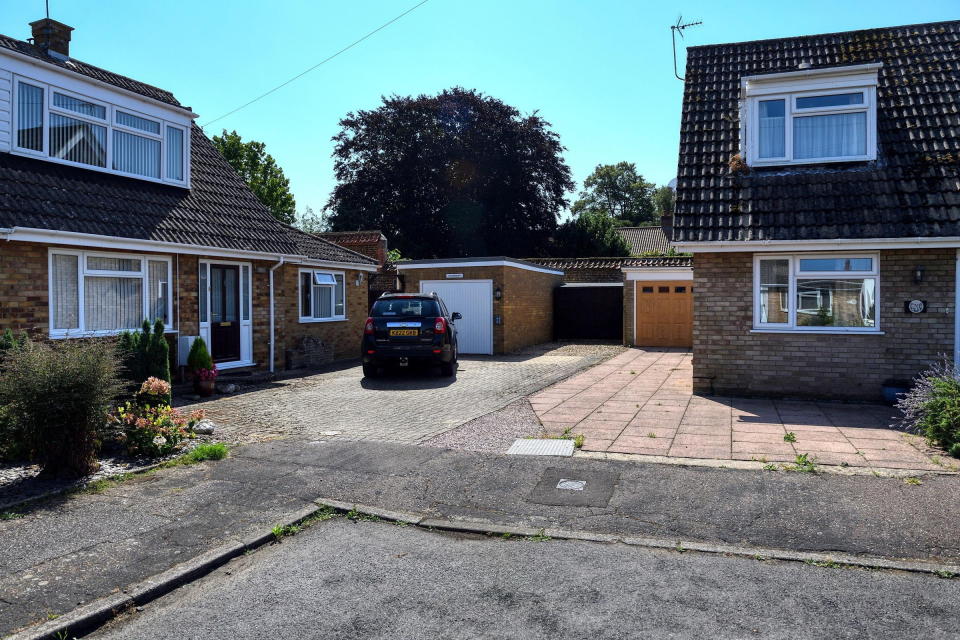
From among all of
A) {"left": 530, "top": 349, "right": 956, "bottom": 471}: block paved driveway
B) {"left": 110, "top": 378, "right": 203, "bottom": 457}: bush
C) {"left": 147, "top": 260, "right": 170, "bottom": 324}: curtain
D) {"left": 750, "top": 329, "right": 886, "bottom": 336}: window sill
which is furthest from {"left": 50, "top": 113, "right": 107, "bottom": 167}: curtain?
{"left": 750, "top": 329, "right": 886, "bottom": 336}: window sill

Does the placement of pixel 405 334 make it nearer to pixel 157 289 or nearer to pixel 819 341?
pixel 157 289

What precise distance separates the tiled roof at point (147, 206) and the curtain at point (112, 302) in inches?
33.0

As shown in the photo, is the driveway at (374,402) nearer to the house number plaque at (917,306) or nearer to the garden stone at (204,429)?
the garden stone at (204,429)

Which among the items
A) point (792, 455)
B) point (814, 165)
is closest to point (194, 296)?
point (792, 455)

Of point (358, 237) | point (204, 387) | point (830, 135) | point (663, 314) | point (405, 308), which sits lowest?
point (204, 387)

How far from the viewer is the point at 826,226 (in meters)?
10.3

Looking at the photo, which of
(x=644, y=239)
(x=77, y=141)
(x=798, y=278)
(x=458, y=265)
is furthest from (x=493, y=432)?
(x=644, y=239)

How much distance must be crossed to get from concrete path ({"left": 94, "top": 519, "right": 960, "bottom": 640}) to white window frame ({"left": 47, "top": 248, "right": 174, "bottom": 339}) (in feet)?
23.6

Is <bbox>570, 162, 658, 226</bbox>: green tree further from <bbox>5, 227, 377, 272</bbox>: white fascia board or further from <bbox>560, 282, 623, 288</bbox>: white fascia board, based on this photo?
<bbox>5, 227, 377, 272</bbox>: white fascia board

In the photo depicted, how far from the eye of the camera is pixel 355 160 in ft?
118

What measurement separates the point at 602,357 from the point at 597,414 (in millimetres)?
8964

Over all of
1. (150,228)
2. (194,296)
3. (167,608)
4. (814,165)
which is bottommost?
(167,608)

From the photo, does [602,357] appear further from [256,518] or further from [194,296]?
[256,518]

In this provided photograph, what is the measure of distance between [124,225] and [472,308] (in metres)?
10.1
